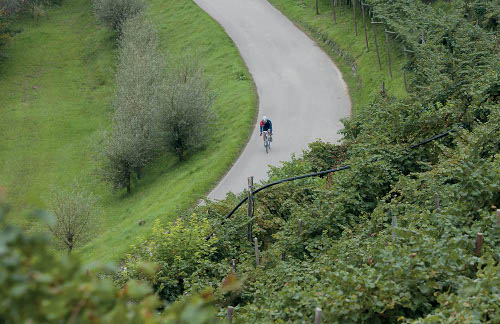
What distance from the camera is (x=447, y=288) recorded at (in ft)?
27.7

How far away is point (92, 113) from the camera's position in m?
41.4

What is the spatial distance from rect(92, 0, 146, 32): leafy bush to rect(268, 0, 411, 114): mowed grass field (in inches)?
545

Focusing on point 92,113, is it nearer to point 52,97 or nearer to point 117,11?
point 52,97

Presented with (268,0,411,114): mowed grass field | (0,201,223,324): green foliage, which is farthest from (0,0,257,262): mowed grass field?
(0,201,223,324): green foliage

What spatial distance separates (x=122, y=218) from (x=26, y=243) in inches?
969

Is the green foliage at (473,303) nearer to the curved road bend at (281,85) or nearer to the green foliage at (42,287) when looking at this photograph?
the green foliage at (42,287)

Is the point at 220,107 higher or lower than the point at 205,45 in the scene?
lower

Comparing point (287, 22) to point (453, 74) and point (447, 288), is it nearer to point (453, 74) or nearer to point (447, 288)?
point (453, 74)

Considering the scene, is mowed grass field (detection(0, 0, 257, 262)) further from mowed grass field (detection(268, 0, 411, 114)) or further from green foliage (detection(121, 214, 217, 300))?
mowed grass field (detection(268, 0, 411, 114))

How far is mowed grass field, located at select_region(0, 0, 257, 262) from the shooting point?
25064 millimetres

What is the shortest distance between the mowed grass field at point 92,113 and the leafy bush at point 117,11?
1427 millimetres

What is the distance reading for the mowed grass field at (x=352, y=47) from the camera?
2889 cm

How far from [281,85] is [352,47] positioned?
492 centimetres

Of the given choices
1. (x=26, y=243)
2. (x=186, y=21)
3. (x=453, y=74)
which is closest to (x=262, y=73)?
(x=186, y=21)
